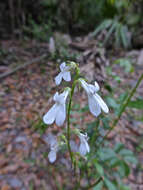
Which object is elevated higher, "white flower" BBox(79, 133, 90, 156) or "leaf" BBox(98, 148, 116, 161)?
"white flower" BBox(79, 133, 90, 156)

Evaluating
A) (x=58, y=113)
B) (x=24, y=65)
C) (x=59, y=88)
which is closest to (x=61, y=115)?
(x=58, y=113)

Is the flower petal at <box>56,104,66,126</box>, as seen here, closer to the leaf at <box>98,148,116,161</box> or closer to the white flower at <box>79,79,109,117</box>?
the white flower at <box>79,79,109,117</box>

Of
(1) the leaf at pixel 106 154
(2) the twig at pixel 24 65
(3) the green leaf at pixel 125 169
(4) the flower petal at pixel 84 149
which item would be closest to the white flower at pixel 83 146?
(4) the flower petal at pixel 84 149

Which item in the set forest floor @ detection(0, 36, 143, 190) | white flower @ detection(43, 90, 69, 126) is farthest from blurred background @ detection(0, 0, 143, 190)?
white flower @ detection(43, 90, 69, 126)

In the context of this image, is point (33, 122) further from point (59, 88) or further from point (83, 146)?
point (83, 146)

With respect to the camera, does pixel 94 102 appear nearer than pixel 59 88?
Yes

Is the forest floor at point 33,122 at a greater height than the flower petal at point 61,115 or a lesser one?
lesser

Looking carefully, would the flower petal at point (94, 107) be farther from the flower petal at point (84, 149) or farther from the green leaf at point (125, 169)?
the green leaf at point (125, 169)

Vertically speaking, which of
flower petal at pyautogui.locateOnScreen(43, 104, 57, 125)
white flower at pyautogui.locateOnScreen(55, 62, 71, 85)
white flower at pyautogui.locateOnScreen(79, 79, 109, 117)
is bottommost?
flower petal at pyautogui.locateOnScreen(43, 104, 57, 125)
